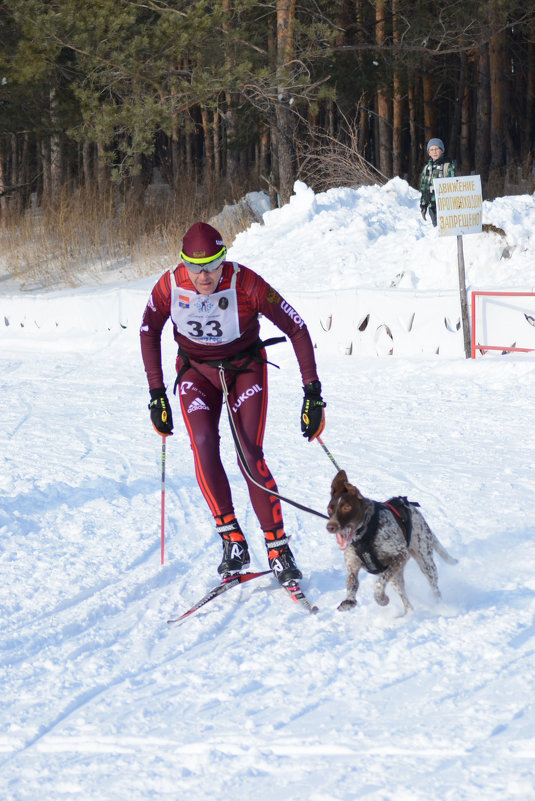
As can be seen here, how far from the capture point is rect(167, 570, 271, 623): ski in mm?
4168

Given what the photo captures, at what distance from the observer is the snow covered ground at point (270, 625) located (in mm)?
2779

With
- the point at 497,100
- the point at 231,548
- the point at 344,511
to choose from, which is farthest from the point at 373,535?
the point at 497,100

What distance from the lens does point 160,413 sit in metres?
4.55

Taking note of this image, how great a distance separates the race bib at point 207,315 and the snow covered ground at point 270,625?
1.30 m

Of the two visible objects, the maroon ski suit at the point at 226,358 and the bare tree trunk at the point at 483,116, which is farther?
the bare tree trunk at the point at 483,116

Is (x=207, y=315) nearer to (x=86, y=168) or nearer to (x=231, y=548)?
(x=231, y=548)

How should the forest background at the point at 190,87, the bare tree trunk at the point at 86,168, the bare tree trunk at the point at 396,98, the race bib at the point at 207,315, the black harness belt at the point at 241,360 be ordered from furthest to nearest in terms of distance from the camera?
the bare tree trunk at the point at 86,168 → the bare tree trunk at the point at 396,98 → the forest background at the point at 190,87 → the black harness belt at the point at 241,360 → the race bib at the point at 207,315

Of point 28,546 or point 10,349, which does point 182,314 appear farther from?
point 10,349

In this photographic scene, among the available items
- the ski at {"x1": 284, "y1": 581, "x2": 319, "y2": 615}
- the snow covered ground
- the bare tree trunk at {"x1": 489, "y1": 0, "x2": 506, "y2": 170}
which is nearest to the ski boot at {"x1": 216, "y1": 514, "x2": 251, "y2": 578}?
the snow covered ground

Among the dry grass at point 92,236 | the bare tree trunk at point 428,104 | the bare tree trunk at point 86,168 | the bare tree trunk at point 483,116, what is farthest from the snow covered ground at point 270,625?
the bare tree trunk at point 428,104

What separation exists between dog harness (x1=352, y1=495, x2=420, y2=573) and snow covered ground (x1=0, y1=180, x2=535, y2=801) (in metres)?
0.32

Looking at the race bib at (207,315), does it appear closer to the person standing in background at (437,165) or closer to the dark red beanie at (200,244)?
the dark red beanie at (200,244)

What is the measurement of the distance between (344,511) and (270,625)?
0.77 m

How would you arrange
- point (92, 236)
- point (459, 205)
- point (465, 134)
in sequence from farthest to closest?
1. point (465, 134)
2. point (92, 236)
3. point (459, 205)
